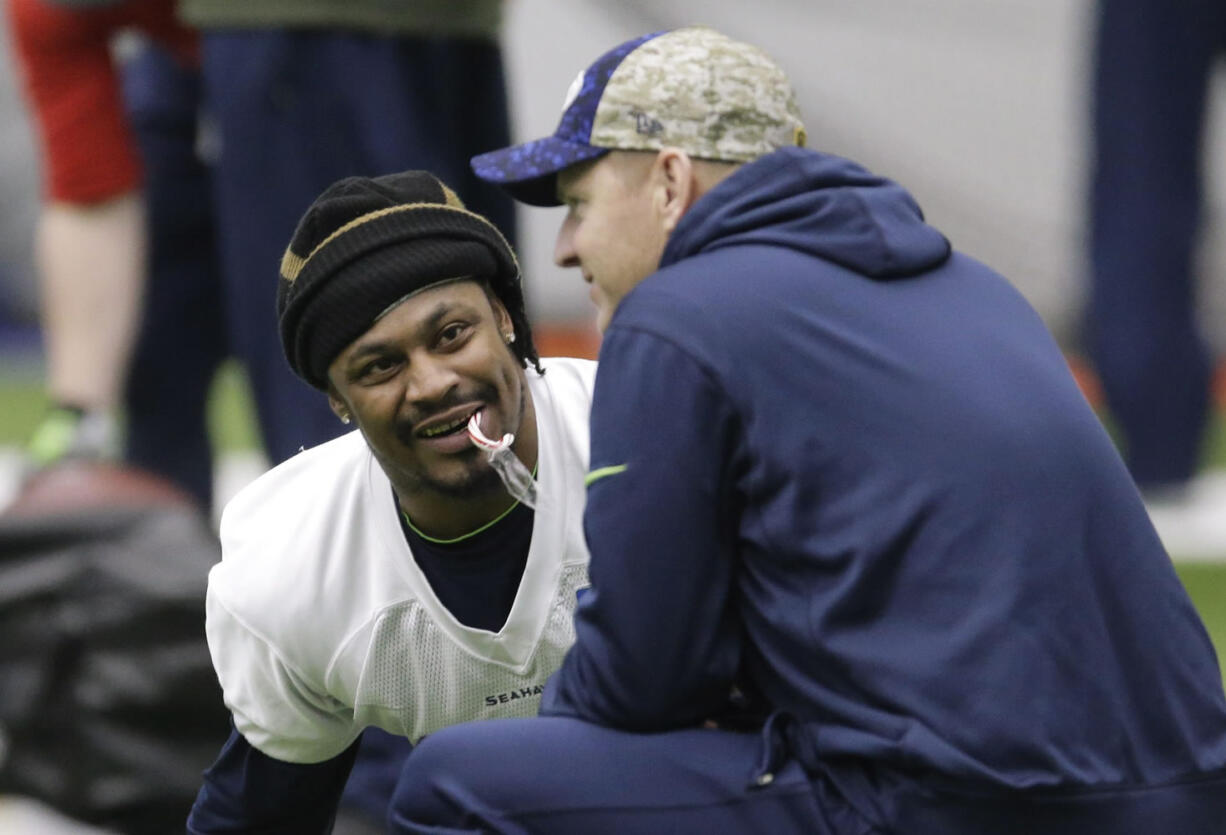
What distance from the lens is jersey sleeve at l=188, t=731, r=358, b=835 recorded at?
96.3 inches

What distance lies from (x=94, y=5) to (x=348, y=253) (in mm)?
1637

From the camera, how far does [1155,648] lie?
6.66 ft

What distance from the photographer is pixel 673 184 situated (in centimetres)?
224

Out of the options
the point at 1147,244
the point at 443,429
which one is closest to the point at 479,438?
the point at 443,429

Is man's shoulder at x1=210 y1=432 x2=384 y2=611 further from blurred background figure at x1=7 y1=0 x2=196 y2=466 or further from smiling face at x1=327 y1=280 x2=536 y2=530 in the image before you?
blurred background figure at x1=7 y1=0 x2=196 y2=466

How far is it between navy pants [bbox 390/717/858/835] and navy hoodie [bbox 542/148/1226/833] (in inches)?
1.2

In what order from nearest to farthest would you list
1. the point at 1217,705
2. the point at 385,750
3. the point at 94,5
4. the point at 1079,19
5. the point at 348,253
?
the point at 1217,705 → the point at 348,253 → the point at 385,750 → the point at 94,5 → the point at 1079,19

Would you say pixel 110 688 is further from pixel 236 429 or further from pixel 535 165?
pixel 236 429

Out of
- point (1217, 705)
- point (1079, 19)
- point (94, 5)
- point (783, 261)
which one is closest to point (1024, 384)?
point (783, 261)

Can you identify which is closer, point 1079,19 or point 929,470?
point 929,470

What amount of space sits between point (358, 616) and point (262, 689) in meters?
0.14

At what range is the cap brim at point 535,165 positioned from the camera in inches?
90.9

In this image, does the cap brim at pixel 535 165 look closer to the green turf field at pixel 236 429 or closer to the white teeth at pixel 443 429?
the white teeth at pixel 443 429

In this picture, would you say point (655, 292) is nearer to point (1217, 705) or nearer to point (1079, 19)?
point (1217, 705)
